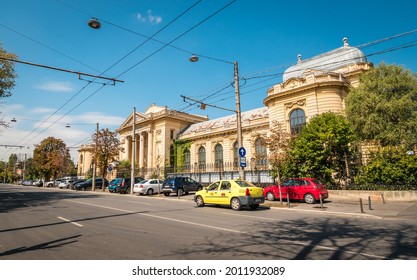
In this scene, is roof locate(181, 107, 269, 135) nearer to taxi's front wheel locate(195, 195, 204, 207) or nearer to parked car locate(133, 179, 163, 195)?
parked car locate(133, 179, 163, 195)

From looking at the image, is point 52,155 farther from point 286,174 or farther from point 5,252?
point 5,252

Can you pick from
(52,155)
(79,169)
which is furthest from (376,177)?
A: (79,169)

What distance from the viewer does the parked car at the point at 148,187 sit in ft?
83.3

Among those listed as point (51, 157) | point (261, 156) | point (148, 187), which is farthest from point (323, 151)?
point (51, 157)

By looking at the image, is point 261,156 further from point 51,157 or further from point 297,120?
point 51,157

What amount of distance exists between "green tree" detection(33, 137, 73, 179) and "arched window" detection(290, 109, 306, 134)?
48.5 metres

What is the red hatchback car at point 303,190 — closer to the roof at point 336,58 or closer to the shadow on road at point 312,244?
the shadow on road at point 312,244

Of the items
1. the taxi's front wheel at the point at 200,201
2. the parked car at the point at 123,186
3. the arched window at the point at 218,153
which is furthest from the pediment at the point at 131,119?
the taxi's front wheel at the point at 200,201

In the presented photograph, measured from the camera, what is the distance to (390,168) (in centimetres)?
1666

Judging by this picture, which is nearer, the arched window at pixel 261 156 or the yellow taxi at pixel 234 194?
the yellow taxi at pixel 234 194

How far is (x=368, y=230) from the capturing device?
7.81 metres

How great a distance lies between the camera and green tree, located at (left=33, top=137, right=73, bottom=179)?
2153 inches

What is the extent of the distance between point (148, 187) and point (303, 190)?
15.4 metres

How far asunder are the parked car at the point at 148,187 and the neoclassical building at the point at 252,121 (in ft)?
13.3
